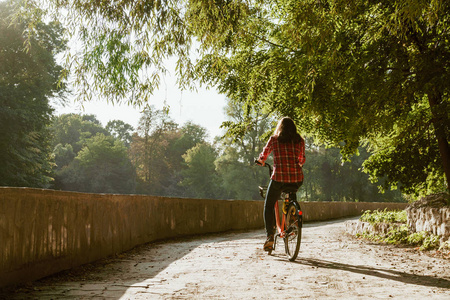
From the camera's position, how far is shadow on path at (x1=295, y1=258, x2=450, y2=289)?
489cm

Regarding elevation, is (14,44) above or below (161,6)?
above

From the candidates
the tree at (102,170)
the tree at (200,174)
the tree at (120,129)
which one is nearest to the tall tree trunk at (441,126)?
the tree at (200,174)

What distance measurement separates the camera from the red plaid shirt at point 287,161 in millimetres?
6465

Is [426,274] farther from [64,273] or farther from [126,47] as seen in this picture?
[126,47]

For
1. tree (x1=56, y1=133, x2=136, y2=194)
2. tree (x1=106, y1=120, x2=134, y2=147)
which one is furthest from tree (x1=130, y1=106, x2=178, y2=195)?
tree (x1=106, y1=120, x2=134, y2=147)

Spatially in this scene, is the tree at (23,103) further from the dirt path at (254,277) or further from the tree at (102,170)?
the tree at (102,170)

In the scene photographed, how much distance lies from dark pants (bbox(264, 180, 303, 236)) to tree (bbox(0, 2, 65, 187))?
28.3 m

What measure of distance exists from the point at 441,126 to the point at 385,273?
5.11 metres

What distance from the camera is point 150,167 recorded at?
7969 cm

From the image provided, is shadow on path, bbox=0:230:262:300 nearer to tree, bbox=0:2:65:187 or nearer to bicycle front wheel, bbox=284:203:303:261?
bicycle front wheel, bbox=284:203:303:261

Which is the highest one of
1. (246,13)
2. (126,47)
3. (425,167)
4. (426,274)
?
(246,13)

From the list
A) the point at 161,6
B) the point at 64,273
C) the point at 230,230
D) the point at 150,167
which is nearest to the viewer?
the point at 64,273

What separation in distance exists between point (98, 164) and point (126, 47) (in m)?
78.1

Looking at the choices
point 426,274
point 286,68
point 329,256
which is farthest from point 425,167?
point 426,274
